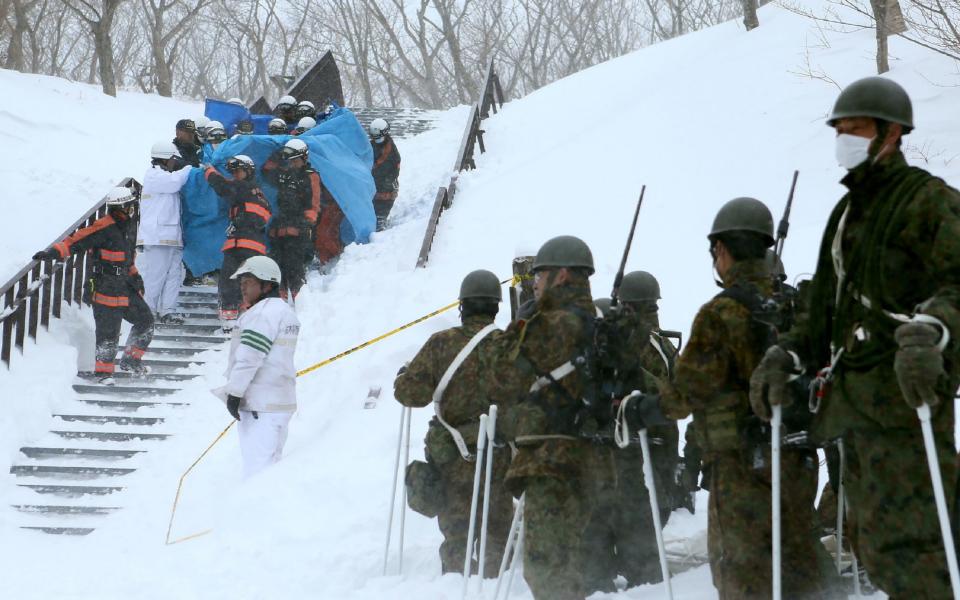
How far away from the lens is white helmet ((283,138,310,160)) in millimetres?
11617

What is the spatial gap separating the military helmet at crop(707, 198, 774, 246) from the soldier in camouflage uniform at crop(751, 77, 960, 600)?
0.65 m

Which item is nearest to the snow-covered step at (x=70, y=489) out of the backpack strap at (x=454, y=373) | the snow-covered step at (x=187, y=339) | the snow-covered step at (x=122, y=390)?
the snow-covered step at (x=122, y=390)

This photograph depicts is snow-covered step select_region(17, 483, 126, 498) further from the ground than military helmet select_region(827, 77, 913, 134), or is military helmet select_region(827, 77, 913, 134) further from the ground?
military helmet select_region(827, 77, 913, 134)

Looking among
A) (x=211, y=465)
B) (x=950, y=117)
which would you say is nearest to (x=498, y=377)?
(x=211, y=465)

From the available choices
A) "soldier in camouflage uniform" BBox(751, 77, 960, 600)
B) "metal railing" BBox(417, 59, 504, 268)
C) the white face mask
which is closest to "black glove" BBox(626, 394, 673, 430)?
"soldier in camouflage uniform" BBox(751, 77, 960, 600)

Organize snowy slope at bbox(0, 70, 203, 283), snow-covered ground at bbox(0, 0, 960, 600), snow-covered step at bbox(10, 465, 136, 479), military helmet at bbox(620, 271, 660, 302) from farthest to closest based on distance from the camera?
1. snowy slope at bbox(0, 70, 203, 283)
2. snow-covered step at bbox(10, 465, 136, 479)
3. snow-covered ground at bbox(0, 0, 960, 600)
4. military helmet at bbox(620, 271, 660, 302)

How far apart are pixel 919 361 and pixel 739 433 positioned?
1227 mm

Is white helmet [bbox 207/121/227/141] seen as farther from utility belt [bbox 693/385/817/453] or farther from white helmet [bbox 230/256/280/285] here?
utility belt [bbox 693/385/817/453]

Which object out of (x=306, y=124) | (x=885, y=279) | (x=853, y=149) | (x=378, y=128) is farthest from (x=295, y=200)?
(x=885, y=279)

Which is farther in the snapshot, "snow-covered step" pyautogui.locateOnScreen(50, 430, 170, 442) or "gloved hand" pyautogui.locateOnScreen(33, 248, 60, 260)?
"gloved hand" pyautogui.locateOnScreen(33, 248, 60, 260)

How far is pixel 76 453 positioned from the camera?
29.8 feet

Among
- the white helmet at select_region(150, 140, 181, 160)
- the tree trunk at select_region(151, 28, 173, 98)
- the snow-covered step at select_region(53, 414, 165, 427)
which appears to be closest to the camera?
the snow-covered step at select_region(53, 414, 165, 427)

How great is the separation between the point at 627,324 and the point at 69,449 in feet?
20.1

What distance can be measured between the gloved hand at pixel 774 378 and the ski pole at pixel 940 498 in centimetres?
55
